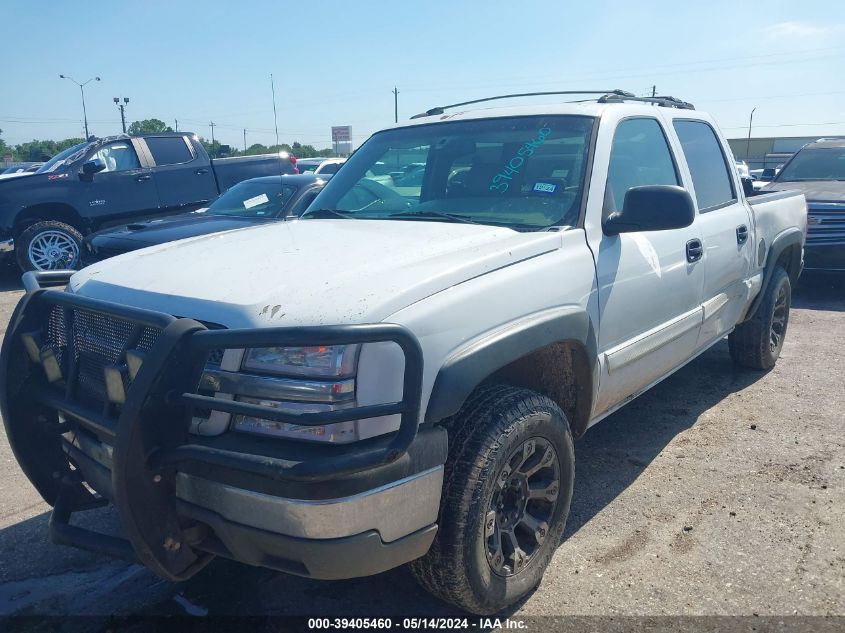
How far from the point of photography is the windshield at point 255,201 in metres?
7.75

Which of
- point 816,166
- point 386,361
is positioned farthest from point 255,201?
point 816,166

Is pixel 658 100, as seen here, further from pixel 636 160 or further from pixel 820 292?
pixel 820 292

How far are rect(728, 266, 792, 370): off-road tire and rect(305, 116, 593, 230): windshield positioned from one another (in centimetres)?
266

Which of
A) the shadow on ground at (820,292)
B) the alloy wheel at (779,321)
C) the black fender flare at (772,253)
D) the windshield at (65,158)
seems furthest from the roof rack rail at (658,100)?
the windshield at (65,158)

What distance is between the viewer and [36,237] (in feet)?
32.7

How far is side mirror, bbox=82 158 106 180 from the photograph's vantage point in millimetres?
10078

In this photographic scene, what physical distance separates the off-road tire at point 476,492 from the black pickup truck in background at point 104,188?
9271 millimetres

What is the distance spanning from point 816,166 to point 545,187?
8.37 metres

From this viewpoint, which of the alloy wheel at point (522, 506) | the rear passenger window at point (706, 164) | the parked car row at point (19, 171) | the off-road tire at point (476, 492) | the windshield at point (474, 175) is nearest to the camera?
the off-road tire at point (476, 492)

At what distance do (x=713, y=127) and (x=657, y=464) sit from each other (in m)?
2.33

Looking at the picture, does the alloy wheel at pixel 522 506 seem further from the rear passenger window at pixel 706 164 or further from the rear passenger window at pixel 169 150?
the rear passenger window at pixel 169 150

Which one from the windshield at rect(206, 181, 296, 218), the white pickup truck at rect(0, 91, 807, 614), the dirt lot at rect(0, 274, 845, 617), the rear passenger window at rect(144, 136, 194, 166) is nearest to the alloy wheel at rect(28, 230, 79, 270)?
the rear passenger window at rect(144, 136, 194, 166)

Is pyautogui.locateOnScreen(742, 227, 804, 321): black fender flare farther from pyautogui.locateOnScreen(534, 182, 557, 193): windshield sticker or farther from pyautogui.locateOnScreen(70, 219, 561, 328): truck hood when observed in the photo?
pyautogui.locateOnScreen(70, 219, 561, 328): truck hood

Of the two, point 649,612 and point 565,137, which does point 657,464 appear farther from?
point 565,137
